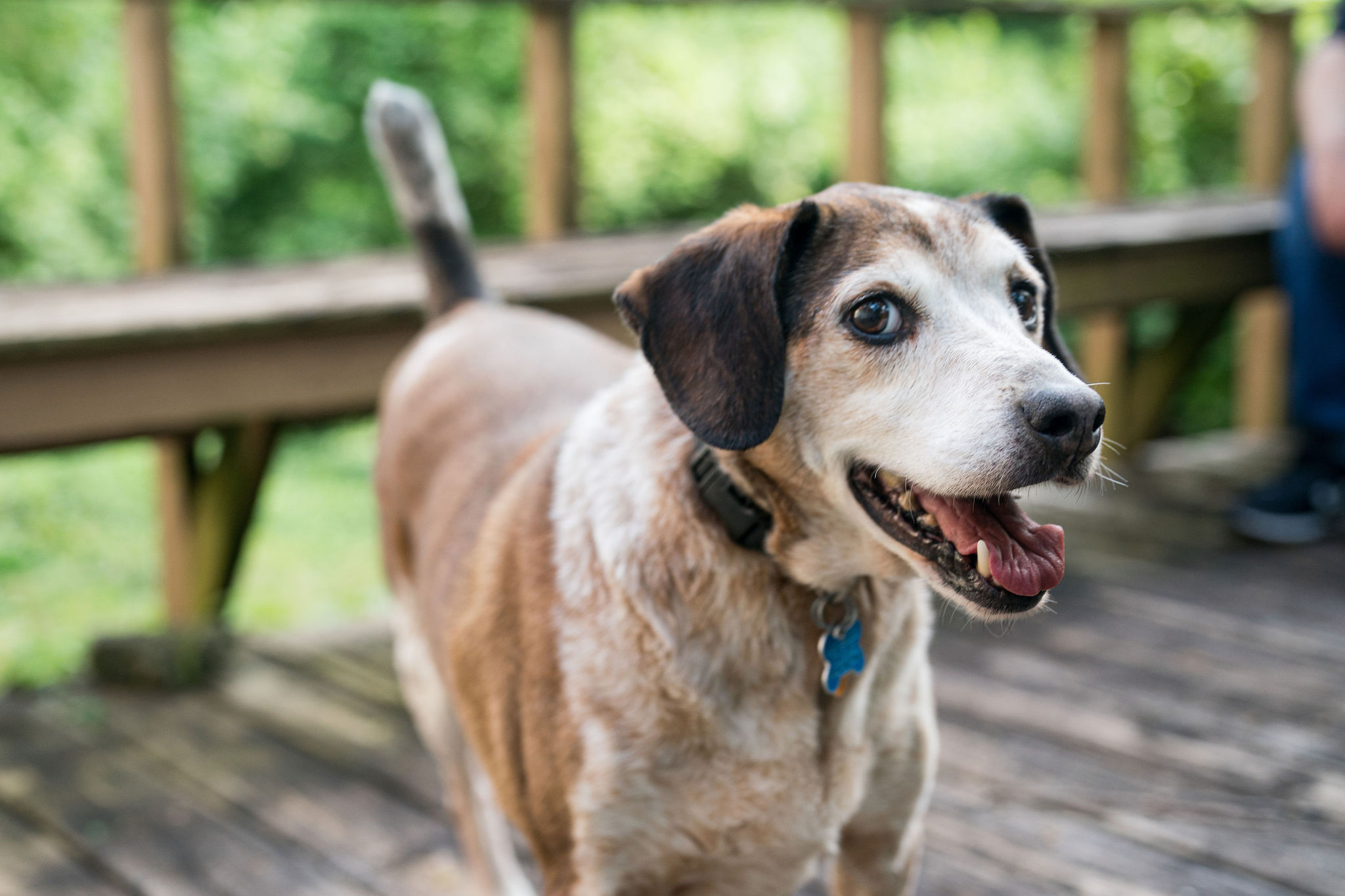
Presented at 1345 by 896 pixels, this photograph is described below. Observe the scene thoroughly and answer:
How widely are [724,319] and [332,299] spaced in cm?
181

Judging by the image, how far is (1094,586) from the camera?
3.85 m

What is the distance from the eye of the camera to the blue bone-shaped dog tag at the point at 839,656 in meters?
1.65

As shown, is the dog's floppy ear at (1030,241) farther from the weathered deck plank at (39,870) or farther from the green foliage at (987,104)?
the green foliage at (987,104)

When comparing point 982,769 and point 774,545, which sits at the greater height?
point 774,545

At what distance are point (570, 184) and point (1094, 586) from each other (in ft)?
6.58


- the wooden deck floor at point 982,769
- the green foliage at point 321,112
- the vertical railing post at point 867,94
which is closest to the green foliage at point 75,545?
the green foliage at point 321,112

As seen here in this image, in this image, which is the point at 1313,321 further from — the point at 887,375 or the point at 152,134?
Result: the point at 152,134

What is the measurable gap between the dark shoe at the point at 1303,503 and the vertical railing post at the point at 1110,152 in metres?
0.84

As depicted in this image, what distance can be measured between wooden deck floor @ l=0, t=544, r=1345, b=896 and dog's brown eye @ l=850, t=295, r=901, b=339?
122 centimetres

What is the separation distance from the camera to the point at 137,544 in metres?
7.83

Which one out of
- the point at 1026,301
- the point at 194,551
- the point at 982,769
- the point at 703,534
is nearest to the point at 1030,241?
the point at 1026,301

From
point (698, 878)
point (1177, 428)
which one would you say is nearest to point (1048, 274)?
point (698, 878)

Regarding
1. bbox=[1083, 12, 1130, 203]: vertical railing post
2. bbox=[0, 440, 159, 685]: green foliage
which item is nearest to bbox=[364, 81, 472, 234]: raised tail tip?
bbox=[1083, 12, 1130, 203]: vertical railing post

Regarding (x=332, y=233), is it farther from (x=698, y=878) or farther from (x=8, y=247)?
(x=698, y=878)
